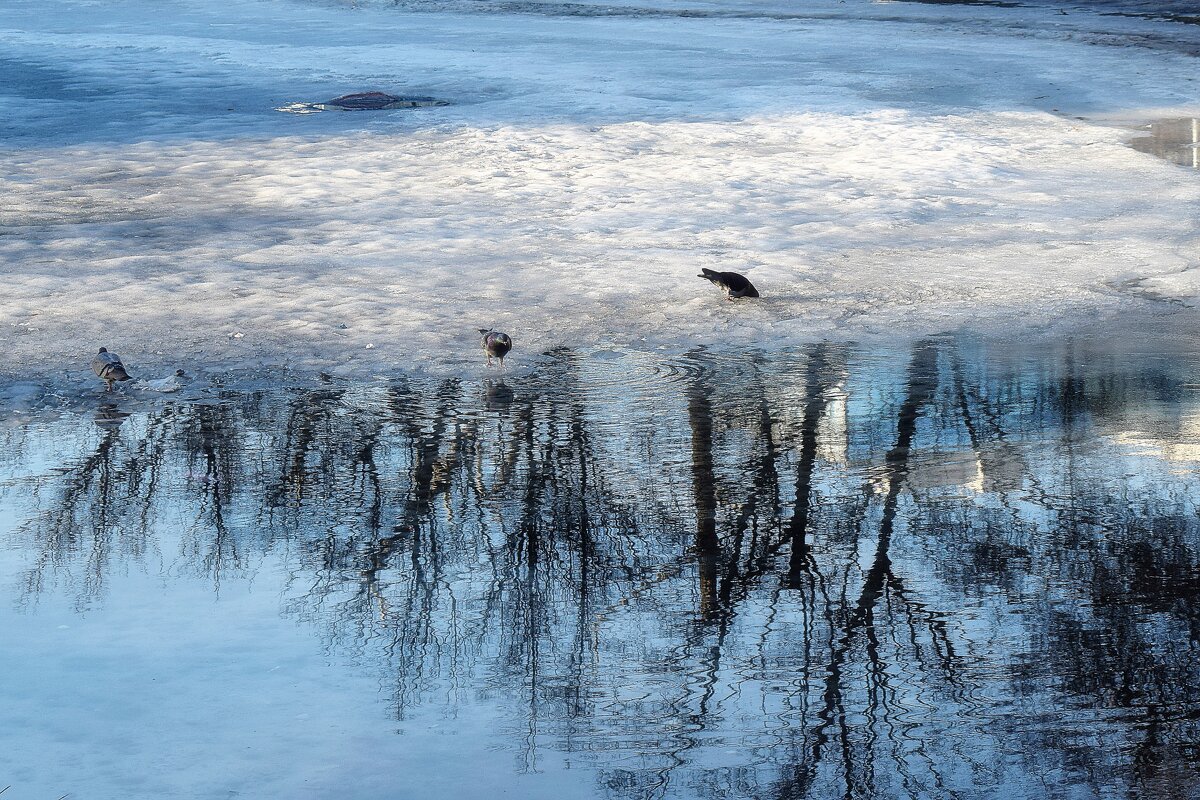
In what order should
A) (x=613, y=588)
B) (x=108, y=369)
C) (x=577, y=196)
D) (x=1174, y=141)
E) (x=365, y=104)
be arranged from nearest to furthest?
(x=613, y=588)
(x=108, y=369)
(x=577, y=196)
(x=1174, y=141)
(x=365, y=104)

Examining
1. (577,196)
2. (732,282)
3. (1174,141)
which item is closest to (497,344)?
(732,282)

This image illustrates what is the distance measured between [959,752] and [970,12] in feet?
91.9

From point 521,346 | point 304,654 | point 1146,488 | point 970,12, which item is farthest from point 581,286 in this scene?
point 970,12

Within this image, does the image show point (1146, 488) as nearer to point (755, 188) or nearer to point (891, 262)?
point (891, 262)

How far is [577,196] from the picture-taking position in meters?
13.3

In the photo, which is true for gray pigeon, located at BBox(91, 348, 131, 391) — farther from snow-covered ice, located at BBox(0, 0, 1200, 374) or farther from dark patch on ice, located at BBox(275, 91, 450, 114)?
dark patch on ice, located at BBox(275, 91, 450, 114)

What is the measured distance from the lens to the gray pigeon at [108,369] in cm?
794

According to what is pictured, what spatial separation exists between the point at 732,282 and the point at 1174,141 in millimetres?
8468

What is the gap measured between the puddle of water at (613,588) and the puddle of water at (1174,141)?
7.54m

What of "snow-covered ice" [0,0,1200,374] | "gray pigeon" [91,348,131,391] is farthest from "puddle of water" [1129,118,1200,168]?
"gray pigeon" [91,348,131,391]

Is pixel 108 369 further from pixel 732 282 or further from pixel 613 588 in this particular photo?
pixel 732 282

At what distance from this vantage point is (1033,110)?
57.8ft

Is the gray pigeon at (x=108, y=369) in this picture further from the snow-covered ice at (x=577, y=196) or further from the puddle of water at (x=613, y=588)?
the snow-covered ice at (x=577, y=196)

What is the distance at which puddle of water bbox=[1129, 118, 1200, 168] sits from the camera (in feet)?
48.3
